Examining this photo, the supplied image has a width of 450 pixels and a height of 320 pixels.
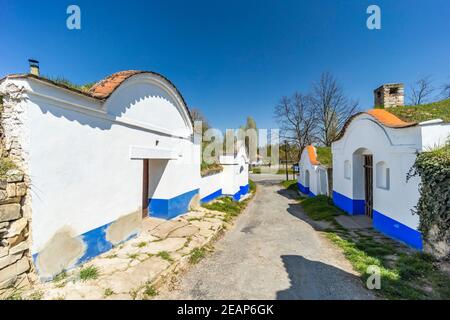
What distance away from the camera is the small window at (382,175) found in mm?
6084

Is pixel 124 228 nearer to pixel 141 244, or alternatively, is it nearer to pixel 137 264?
pixel 141 244

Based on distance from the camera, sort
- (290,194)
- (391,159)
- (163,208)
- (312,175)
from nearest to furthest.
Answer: (391,159) < (163,208) < (312,175) < (290,194)

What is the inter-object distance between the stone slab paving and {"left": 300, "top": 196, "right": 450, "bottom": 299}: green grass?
3610 millimetres

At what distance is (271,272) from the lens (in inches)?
161

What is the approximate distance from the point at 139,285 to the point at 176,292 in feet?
2.09

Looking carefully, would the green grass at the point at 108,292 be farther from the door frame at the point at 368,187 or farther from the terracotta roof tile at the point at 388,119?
the door frame at the point at 368,187

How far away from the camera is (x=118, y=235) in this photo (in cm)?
452

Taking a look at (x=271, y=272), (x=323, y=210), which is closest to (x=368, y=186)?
(x=323, y=210)

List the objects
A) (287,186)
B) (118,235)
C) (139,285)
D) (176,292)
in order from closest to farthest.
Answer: (139,285), (176,292), (118,235), (287,186)

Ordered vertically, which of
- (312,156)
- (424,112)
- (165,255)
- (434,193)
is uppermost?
(424,112)

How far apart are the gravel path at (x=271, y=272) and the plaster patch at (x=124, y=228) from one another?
68.9 inches

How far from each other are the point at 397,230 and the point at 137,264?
6.51 metres
